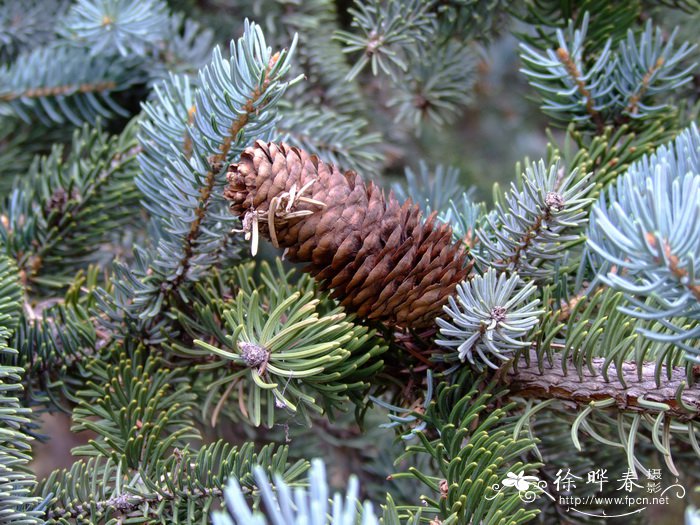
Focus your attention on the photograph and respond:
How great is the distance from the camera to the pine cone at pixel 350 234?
15.3 inches

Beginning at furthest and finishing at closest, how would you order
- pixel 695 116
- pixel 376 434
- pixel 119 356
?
pixel 376 434 → pixel 695 116 → pixel 119 356

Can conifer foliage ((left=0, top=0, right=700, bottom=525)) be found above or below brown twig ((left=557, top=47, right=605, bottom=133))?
below

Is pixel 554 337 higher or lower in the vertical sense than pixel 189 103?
lower

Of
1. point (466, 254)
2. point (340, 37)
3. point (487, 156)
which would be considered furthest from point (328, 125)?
point (487, 156)

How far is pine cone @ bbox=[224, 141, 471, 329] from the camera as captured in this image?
389mm

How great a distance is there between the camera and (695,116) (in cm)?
59

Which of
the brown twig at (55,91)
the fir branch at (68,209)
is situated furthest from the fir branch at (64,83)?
the fir branch at (68,209)

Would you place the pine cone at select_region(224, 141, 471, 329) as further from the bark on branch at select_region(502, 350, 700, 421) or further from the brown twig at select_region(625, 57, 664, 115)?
the brown twig at select_region(625, 57, 664, 115)

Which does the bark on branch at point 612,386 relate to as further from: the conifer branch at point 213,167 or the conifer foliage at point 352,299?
the conifer branch at point 213,167

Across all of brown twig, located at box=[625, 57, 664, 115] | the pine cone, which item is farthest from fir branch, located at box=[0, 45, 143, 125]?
brown twig, located at box=[625, 57, 664, 115]

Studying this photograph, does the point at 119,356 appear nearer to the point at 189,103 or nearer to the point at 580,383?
the point at 189,103

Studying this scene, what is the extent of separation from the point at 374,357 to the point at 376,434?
0.88 ft

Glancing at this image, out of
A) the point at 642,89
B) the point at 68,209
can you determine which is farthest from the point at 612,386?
the point at 68,209

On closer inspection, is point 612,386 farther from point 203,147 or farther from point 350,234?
point 203,147
